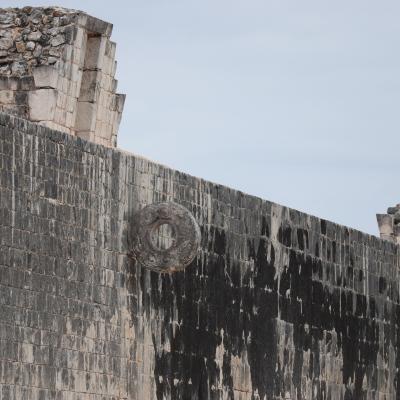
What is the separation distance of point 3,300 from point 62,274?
37.4 inches

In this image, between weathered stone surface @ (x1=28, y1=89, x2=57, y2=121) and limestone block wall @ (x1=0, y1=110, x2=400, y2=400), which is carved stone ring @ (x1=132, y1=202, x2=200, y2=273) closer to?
limestone block wall @ (x1=0, y1=110, x2=400, y2=400)

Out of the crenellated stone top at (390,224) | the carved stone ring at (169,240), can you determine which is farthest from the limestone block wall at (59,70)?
the crenellated stone top at (390,224)

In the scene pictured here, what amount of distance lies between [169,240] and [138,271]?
531mm

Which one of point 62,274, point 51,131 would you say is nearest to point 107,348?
point 62,274

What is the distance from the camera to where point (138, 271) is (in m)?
17.6

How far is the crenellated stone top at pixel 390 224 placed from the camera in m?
28.9

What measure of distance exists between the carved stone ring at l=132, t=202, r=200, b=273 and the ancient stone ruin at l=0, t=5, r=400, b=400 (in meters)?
0.02

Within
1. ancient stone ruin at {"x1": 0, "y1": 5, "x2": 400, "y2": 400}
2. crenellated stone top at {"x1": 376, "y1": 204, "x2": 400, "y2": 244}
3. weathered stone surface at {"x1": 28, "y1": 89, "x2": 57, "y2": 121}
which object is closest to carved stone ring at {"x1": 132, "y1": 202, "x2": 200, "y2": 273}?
ancient stone ruin at {"x1": 0, "y1": 5, "x2": 400, "y2": 400}

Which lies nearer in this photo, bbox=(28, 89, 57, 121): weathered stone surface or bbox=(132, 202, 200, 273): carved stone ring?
bbox=(132, 202, 200, 273): carved stone ring

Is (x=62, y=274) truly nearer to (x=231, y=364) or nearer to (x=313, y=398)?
(x=231, y=364)

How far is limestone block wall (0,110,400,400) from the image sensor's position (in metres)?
15.9

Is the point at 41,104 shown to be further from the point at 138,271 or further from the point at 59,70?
the point at 138,271

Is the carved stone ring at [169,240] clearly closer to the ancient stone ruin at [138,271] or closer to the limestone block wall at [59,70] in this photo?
the ancient stone ruin at [138,271]

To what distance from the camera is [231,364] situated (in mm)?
19125
